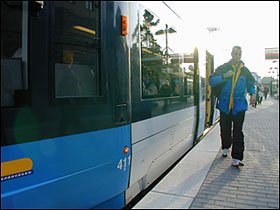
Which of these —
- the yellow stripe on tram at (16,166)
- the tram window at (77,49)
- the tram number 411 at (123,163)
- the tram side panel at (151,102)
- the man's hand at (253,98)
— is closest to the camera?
the yellow stripe on tram at (16,166)

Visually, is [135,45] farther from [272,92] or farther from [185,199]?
[272,92]

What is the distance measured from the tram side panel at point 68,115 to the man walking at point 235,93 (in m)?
1.95

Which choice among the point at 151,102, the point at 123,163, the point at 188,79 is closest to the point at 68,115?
the point at 123,163

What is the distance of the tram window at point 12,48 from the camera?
1959 mm

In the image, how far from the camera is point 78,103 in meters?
2.34

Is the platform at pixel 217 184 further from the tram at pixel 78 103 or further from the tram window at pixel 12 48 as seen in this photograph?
the tram window at pixel 12 48

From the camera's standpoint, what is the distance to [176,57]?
4.66 meters

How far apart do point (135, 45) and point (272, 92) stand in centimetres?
5957

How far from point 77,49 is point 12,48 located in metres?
0.53

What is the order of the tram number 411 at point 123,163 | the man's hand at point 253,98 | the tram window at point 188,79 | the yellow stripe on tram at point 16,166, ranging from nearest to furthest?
the yellow stripe on tram at point 16,166
the tram number 411 at point 123,163
the man's hand at point 253,98
the tram window at point 188,79

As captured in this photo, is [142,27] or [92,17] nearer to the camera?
[92,17]

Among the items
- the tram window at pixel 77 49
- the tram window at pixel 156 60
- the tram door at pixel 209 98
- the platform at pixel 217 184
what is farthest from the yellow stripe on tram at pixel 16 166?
the tram door at pixel 209 98

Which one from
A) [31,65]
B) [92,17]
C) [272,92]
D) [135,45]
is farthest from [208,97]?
[272,92]

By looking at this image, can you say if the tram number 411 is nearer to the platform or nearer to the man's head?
the platform
